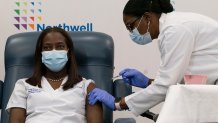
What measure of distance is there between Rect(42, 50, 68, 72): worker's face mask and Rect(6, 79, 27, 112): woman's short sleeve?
21 cm

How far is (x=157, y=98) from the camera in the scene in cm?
179

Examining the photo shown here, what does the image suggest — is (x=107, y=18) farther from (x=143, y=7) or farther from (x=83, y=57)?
(x=143, y=7)

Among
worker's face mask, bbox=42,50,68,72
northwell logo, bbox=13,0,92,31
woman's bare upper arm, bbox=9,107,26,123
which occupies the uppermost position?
northwell logo, bbox=13,0,92,31

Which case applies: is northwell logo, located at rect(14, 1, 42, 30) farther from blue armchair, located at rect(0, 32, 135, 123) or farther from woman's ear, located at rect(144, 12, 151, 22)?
woman's ear, located at rect(144, 12, 151, 22)

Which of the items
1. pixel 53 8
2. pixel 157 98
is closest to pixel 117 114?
pixel 53 8

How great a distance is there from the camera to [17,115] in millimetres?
2082

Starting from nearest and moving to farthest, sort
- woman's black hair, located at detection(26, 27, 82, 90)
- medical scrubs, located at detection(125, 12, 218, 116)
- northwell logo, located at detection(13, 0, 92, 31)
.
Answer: medical scrubs, located at detection(125, 12, 218, 116) < woman's black hair, located at detection(26, 27, 82, 90) < northwell logo, located at detection(13, 0, 92, 31)

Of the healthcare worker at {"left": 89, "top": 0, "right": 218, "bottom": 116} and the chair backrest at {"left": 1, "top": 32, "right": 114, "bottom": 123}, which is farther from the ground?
the healthcare worker at {"left": 89, "top": 0, "right": 218, "bottom": 116}

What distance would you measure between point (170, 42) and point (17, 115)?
97 centimetres

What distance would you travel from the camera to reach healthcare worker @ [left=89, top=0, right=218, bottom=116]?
Result: 1.68 meters

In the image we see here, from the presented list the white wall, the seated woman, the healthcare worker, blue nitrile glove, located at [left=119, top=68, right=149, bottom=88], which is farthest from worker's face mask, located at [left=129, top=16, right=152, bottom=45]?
the white wall

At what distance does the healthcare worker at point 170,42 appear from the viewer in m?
1.68

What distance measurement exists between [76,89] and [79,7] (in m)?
0.89

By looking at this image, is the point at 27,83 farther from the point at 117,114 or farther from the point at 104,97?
the point at 117,114
